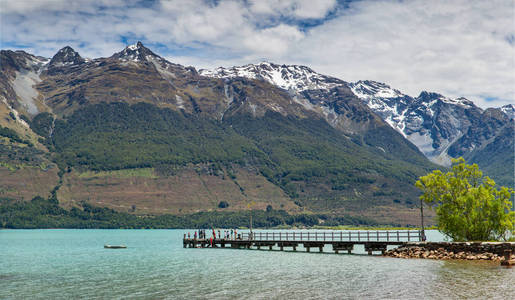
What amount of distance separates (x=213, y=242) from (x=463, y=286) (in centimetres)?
8983

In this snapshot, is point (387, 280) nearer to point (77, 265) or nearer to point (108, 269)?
point (108, 269)

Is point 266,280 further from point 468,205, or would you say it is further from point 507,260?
point 468,205

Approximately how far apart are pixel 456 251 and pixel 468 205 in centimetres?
835

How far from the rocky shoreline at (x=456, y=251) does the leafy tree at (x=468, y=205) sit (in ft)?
14.8

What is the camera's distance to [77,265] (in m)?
91.6

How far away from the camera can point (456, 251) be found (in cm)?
8650

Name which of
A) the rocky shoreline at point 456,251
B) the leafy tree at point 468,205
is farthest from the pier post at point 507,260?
the leafy tree at point 468,205

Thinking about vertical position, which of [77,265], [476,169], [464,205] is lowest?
[77,265]

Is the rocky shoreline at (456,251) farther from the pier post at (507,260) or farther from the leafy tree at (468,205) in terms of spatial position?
the leafy tree at (468,205)

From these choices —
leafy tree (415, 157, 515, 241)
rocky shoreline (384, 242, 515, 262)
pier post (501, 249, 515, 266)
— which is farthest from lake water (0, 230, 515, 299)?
leafy tree (415, 157, 515, 241)

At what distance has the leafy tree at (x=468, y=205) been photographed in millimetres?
89562

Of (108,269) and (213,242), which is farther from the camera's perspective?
(213,242)

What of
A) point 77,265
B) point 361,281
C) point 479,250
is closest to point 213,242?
point 77,265

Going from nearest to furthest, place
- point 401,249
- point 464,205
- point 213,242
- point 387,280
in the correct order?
point 387,280 → point 464,205 → point 401,249 → point 213,242
